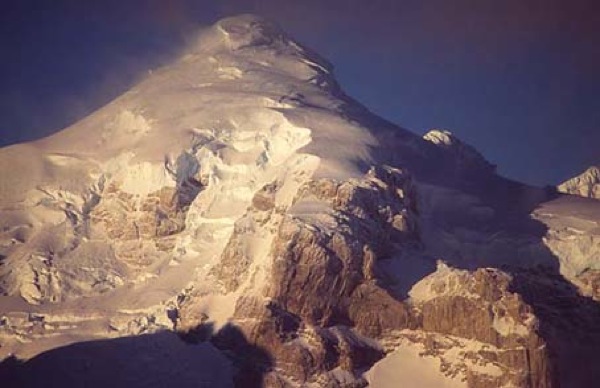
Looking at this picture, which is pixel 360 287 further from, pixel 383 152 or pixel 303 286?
pixel 383 152

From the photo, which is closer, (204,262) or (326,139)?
(204,262)

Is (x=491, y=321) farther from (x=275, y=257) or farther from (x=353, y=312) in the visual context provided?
(x=275, y=257)

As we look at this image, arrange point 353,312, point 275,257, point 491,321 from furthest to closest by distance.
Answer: point 275,257 → point 353,312 → point 491,321

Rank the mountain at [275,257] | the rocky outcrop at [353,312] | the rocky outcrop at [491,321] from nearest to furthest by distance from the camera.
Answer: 1. the rocky outcrop at [491,321]
2. the rocky outcrop at [353,312]
3. the mountain at [275,257]

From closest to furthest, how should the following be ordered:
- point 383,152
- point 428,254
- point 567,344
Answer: point 567,344, point 428,254, point 383,152

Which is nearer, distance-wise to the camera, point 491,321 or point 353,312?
point 491,321

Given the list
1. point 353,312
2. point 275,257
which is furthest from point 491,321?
point 275,257

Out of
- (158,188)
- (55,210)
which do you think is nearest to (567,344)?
(158,188)

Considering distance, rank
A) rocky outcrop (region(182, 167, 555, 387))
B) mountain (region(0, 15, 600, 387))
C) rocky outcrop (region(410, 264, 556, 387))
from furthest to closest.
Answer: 1. mountain (region(0, 15, 600, 387))
2. rocky outcrop (region(182, 167, 555, 387))
3. rocky outcrop (region(410, 264, 556, 387))
